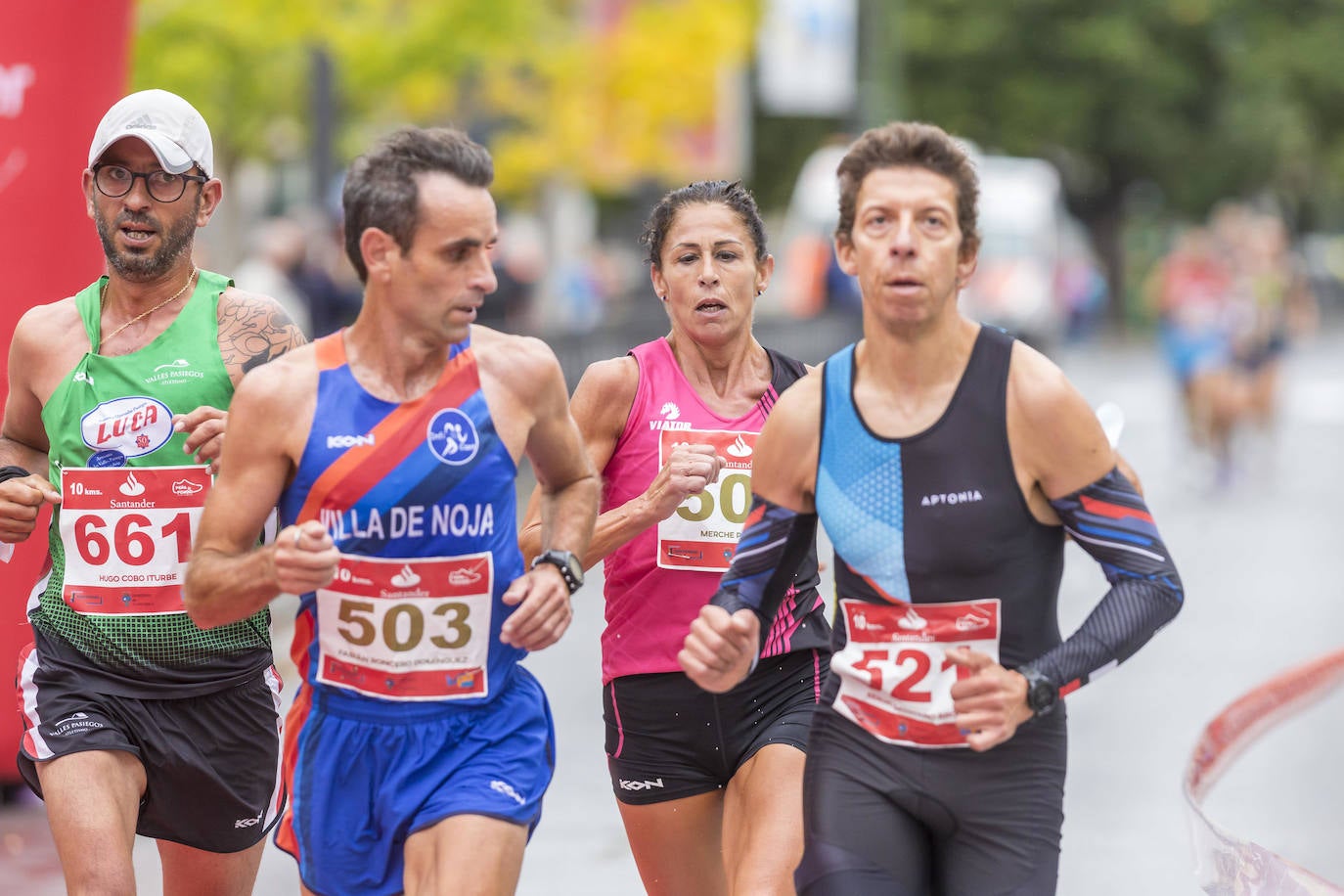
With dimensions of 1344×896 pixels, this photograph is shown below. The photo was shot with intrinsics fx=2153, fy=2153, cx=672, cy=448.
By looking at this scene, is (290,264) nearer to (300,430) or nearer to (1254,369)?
(1254,369)

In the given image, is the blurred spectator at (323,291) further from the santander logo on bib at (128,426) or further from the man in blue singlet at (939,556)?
the man in blue singlet at (939,556)

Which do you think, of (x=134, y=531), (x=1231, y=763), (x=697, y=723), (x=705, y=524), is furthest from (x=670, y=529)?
(x=1231, y=763)

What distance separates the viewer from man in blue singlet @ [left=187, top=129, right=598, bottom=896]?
4.09 meters

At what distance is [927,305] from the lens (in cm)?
→ 395

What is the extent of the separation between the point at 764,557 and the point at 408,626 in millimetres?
703

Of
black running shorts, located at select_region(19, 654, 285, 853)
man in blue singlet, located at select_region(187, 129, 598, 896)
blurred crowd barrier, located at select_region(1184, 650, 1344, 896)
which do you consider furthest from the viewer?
blurred crowd barrier, located at select_region(1184, 650, 1344, 896)

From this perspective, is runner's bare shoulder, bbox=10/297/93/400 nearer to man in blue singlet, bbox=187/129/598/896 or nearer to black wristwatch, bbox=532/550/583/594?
man in blue singlet, bbox=187/129/598/896

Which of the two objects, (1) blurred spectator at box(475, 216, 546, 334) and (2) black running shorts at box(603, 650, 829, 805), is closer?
(2) black running shorts at box(603, 650, 829, 805)

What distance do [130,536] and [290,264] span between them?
1121cm

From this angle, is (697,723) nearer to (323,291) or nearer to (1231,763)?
(1231,763)

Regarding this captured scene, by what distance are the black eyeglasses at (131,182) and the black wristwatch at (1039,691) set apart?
7.61ft

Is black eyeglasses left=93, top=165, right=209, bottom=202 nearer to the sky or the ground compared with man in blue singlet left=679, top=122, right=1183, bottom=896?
nearer to the sky

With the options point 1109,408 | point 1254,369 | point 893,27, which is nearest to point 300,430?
point 1109,408

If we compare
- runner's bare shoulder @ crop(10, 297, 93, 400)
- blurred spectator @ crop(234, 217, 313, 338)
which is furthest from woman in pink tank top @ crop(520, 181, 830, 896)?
blurred spectator @ crop(234, 217, 313, 338)
